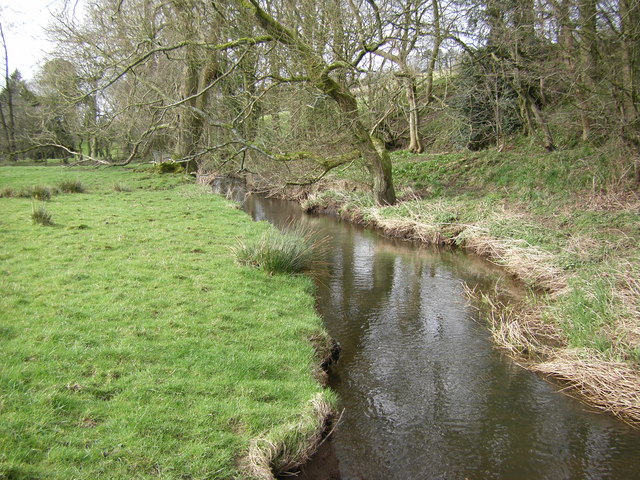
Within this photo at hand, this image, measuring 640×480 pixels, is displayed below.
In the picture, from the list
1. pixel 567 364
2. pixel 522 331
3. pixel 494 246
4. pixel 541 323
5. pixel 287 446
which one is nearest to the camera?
pixel 287 446

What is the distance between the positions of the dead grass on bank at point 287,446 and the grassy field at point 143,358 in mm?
33

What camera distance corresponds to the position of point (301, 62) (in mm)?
12445

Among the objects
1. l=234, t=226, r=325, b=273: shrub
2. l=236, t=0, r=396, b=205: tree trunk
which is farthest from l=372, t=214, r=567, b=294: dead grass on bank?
l=234, t=226, r=325, b=273: shrub

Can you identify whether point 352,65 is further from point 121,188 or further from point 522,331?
point 121,188

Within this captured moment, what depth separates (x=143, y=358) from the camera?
4.90 metres

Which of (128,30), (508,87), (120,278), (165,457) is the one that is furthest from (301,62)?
(165,457)

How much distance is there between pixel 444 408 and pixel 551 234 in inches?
280

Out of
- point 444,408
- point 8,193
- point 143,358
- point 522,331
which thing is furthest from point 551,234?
point 8,193

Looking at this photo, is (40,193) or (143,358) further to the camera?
(40,193)

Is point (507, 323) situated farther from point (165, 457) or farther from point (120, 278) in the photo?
point (120, 278)

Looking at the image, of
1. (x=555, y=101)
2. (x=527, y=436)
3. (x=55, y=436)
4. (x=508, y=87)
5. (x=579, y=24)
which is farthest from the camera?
(x=508, y=87)

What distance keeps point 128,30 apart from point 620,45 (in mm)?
13936

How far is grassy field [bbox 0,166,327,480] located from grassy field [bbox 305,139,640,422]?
12.6ft

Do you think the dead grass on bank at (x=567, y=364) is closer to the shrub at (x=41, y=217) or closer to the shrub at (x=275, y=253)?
the shrub at (x=275, y=253)
